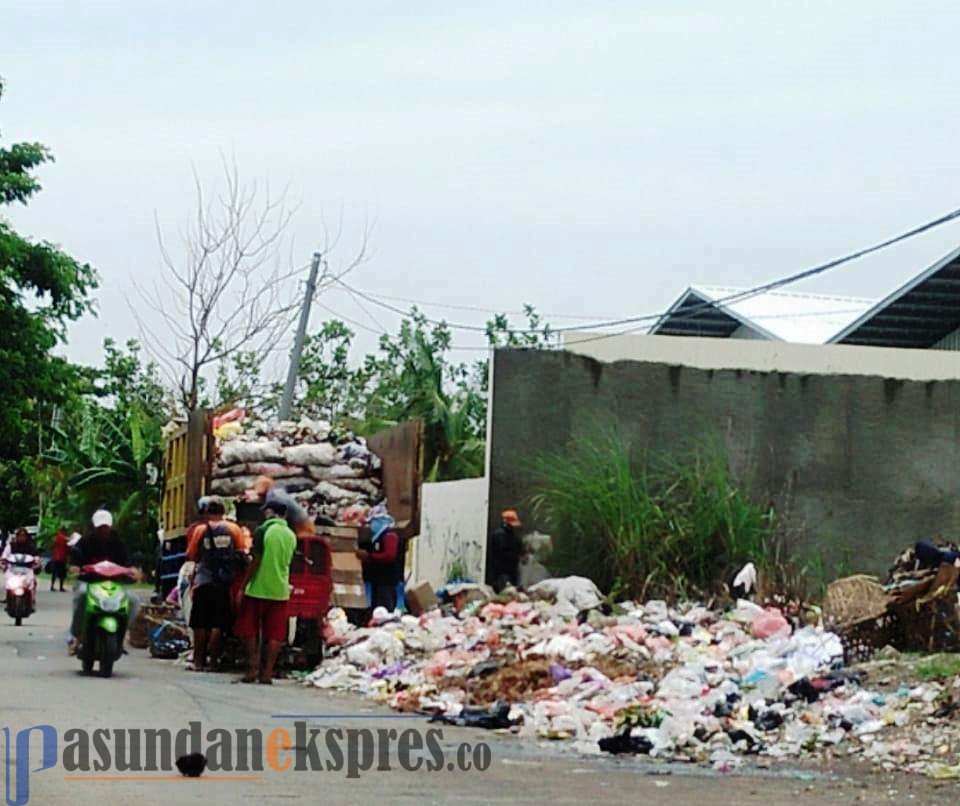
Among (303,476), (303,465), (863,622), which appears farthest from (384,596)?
(863,622)

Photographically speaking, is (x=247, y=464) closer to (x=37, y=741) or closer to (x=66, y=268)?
(x=37, y=741)

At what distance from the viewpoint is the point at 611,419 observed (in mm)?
21359

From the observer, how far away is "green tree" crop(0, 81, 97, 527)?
2998 cm

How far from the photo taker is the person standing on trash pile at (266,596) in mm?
14930

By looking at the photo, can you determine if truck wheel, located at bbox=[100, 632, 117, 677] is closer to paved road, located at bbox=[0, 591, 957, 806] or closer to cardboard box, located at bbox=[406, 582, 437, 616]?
paved road, located at bbox=[0, 591, 957, 806]

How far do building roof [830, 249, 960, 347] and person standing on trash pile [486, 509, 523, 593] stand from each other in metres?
14.6

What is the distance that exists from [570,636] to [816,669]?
2906 mm

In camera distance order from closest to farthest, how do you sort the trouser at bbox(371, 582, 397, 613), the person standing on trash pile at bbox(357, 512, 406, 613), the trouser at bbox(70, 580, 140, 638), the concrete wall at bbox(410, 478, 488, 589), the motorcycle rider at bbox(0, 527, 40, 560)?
the trouser at bbox(70, 580, 140, 638) < the person standing on trash pile at bbox(357, 512, 406, 613) < the trouser at bbox(371, 582, 397, 613) < the concrete wall at bbox(410, 478, 488, 589) < the motorcycle rider at bbox(0, 527, 40, 560)

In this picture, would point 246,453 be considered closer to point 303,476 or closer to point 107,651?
point 303,476

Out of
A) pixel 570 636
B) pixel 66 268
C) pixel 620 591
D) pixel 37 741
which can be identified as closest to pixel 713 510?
pixel 620 591

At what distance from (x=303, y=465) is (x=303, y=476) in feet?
0.42

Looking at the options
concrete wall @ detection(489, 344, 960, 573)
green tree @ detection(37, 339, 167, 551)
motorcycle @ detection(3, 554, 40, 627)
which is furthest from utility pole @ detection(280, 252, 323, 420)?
concrete wall @ detection(489, 344, 960, 573)

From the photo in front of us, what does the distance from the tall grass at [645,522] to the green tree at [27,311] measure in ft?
41.3

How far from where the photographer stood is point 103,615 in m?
14.5
